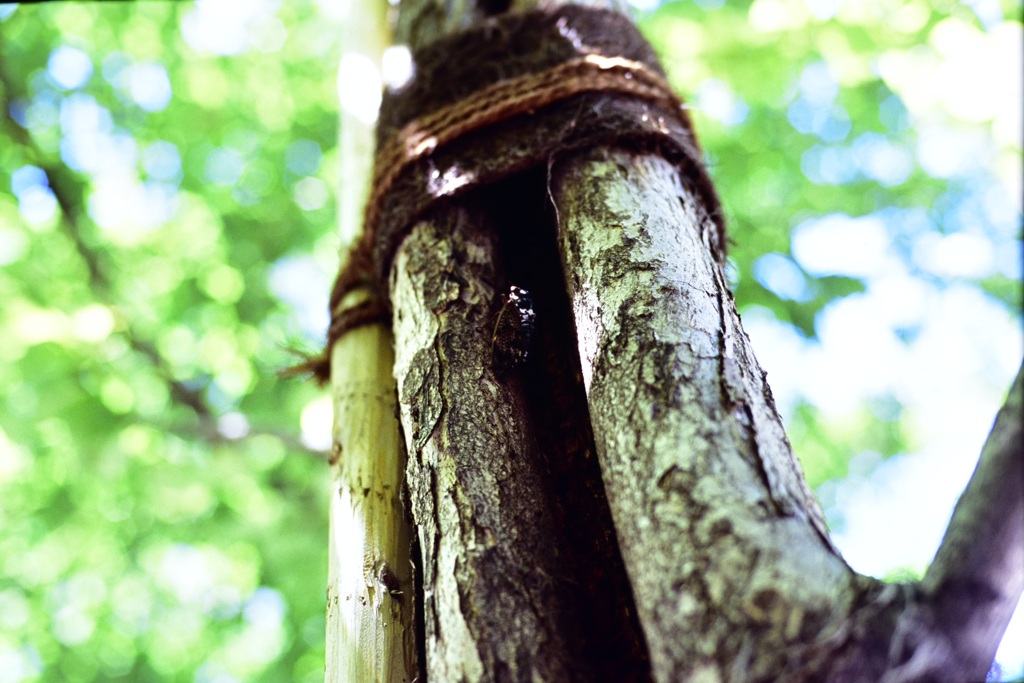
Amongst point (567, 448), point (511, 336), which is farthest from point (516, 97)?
point (567, 448)

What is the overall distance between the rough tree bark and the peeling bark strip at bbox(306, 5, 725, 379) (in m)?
0.05

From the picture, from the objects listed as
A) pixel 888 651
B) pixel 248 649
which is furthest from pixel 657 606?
pixel 248 649

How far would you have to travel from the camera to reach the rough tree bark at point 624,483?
744mm

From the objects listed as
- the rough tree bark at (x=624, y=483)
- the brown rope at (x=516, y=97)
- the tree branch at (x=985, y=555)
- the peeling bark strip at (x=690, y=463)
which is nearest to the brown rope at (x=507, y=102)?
the brown rope at (x=516, y=97)

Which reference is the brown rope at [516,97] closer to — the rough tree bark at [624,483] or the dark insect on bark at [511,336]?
the rough tree bark at [624,483]

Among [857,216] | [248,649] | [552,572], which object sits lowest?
[552,572]

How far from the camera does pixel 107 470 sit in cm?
330

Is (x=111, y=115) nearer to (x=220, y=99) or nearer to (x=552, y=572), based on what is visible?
(x=220, y=99)

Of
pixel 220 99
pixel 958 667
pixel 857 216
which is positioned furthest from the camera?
pixel 220 99

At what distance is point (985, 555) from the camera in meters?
0.71

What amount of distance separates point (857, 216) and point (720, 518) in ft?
10.8

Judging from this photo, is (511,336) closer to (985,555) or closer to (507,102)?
(507,102)

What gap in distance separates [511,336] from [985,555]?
74 centimetres

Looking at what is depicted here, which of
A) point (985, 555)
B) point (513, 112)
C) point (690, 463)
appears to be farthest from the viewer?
point (513, 112)
